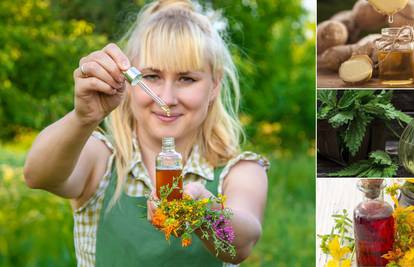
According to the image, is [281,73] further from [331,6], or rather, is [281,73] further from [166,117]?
[166,117]

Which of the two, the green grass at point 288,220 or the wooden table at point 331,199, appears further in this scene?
Answer: the green grass at point 288,220

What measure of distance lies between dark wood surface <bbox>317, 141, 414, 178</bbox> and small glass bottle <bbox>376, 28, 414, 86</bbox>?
0.11 meters

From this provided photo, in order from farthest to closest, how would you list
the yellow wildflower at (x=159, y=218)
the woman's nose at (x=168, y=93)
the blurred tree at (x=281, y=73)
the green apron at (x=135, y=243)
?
the blurred tree at (x=281, y=73), the green apron at (x=135, y=243), the woman's nose at (x=168, y=93), the yellow wildflower at (x=159, y=218)

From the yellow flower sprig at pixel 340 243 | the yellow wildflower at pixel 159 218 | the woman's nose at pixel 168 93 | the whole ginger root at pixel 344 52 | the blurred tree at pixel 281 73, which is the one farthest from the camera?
the blurred tree at pixel 281 73

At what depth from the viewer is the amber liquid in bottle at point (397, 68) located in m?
1.48

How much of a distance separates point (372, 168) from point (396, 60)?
193mm

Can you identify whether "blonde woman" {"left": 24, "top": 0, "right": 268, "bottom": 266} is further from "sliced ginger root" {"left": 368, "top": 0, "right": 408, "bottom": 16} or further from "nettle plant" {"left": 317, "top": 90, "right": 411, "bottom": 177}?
"sliced ginger root" {"left": 368, "top": 0, "right": 408, "bottom": 16}

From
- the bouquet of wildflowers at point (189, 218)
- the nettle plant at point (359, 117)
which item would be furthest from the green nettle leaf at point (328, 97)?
the bouquet of wildflowers at point (189, 218)

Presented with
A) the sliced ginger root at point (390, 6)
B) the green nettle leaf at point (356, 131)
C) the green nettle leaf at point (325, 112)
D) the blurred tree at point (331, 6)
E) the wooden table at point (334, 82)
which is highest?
the blurred tree at point (331, 6)

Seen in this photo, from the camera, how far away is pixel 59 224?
3.43m

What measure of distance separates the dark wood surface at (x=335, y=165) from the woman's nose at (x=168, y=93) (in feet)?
1.17

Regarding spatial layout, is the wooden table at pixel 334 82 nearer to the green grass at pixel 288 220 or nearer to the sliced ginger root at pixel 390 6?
the sliced ginger root at pixel 390 6

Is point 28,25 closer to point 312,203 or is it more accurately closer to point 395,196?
point 312,203

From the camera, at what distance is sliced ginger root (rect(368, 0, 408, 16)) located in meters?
1.48
